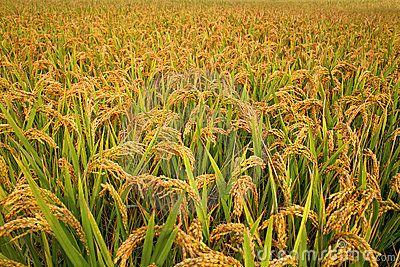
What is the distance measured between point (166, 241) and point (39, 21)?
822 centimetres

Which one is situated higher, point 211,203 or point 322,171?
point 322,171

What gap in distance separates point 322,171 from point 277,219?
628mm

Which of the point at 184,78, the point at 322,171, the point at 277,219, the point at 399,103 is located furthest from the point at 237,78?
the point at 277,219

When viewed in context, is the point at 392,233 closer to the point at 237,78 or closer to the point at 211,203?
the point at 211,203

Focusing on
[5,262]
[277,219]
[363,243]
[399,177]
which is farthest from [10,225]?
[399,177]

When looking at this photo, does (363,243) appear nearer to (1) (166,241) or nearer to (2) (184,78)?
(1) (166,241)

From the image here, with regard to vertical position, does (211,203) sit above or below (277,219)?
below

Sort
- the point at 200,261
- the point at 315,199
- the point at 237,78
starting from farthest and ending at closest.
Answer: the point at 237,78, the point at 315,199, the point at 200,261

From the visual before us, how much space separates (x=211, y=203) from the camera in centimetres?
172

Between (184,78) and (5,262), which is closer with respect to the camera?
(5,262)

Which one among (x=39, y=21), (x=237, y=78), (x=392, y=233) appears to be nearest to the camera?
(x=392, y=233)

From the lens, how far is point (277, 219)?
1.19 meters

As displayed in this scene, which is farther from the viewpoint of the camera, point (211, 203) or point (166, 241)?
point (211, 203)

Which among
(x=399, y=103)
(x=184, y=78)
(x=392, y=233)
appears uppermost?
(x=184, y=78)
